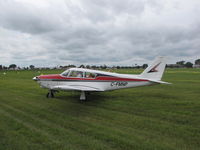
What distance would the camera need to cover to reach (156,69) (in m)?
9.45

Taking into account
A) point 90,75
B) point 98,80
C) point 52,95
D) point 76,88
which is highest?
point 90,75

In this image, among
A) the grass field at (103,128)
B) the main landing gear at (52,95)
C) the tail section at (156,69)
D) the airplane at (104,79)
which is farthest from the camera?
the tail section at (156,69)

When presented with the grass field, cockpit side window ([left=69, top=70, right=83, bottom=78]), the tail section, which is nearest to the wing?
cockpit side window ([left=69, top=70, right=83, bottom=78])

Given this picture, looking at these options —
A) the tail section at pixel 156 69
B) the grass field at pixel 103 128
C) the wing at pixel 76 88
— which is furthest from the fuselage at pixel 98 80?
the grass field at pixel 103 128

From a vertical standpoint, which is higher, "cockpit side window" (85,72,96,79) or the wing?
"cockpit side window" (85,72,96,79)

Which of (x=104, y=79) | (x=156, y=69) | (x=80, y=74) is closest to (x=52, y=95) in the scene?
(x=80, y=74)

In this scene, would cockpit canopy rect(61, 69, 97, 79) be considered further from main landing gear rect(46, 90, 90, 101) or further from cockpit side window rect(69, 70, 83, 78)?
main landing gear rect(46, 90, 90, 101)

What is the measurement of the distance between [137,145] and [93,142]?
3.79 ft

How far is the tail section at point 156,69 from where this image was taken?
9359mm

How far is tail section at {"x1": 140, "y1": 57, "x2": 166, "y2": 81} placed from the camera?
9.36m

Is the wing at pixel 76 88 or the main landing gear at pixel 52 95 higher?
the wing at pixel 76 88

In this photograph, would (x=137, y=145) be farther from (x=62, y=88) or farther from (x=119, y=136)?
(x=62, y=88)

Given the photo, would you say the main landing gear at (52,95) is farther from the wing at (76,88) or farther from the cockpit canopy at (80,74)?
the cockpit canopy at (80,74)

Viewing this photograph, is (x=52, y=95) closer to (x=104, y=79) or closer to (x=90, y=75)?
(x=90, y=75)
